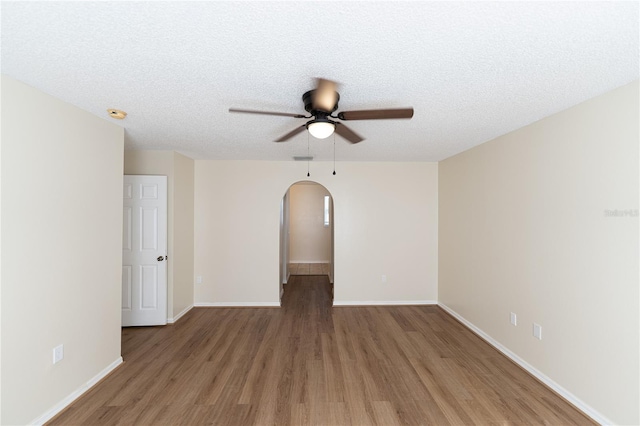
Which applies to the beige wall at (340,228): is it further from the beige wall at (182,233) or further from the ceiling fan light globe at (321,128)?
the ceiling fan light globe at (321,128)

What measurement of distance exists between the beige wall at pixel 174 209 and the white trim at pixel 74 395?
1.26 m

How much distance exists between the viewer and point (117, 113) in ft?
8.44

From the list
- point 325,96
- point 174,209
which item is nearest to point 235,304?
point 174,209

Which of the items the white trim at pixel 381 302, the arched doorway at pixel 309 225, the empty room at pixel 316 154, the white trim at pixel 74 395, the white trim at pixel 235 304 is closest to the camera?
the empty room at pixel 316 154

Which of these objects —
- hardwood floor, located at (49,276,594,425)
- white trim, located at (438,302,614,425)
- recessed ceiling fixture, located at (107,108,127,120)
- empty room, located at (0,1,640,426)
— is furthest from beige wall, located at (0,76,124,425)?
white trim, located at (438,302,614,425)

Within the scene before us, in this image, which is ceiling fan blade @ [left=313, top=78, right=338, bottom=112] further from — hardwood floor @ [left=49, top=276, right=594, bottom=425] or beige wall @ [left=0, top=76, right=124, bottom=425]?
hardwood floor @ [left=49, top=276, right=594, bottom=425]

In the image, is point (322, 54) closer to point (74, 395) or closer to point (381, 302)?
point (74, 395)

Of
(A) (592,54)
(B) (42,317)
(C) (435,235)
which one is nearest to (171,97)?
(B) (42,317)

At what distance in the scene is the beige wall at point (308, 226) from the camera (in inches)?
361

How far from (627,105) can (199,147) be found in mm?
4181

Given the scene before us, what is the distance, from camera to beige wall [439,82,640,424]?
2.00 m

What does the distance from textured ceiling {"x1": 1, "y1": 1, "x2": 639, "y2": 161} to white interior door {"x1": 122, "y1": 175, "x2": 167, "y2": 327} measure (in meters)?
1.55

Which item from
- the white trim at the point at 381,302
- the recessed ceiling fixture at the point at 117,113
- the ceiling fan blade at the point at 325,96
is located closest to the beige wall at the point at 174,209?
the recessed ceiling fixture at the point at 117,113

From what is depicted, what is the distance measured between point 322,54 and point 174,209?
338cm
